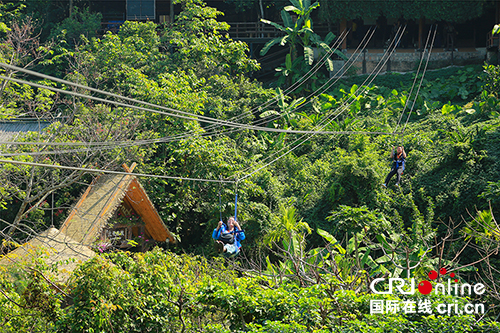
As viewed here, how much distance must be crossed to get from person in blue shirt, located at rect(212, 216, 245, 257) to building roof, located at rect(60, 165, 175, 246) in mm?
2849

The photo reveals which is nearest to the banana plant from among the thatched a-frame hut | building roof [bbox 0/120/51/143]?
building roof [bbox 0/120/51/143]

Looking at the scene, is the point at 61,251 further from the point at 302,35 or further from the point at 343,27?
the point at 343,27

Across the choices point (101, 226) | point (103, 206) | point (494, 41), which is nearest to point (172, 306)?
point (101, 226)

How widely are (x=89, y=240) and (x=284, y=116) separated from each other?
9.65 m

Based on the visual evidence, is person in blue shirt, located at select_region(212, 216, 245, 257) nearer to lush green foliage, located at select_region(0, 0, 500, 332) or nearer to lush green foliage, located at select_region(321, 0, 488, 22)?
lush green foliage, located at select_region(0, 0, 500, 332)

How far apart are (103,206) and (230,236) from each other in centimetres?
323

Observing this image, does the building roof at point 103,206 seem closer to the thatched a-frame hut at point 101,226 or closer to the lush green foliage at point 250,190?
the thatched a-frame hut at point 101,226

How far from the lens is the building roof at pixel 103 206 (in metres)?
11.8

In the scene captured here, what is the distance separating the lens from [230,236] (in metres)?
10.7

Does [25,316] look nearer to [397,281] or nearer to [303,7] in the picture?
[397,281]

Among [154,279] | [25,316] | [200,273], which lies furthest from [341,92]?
[25,316]

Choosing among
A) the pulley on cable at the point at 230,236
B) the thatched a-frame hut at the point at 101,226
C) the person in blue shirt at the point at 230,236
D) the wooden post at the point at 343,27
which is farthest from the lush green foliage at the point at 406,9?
the person in blue shirt at the point at 230,236

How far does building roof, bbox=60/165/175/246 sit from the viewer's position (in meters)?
11.8

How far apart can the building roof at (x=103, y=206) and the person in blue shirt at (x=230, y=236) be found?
2.85m
